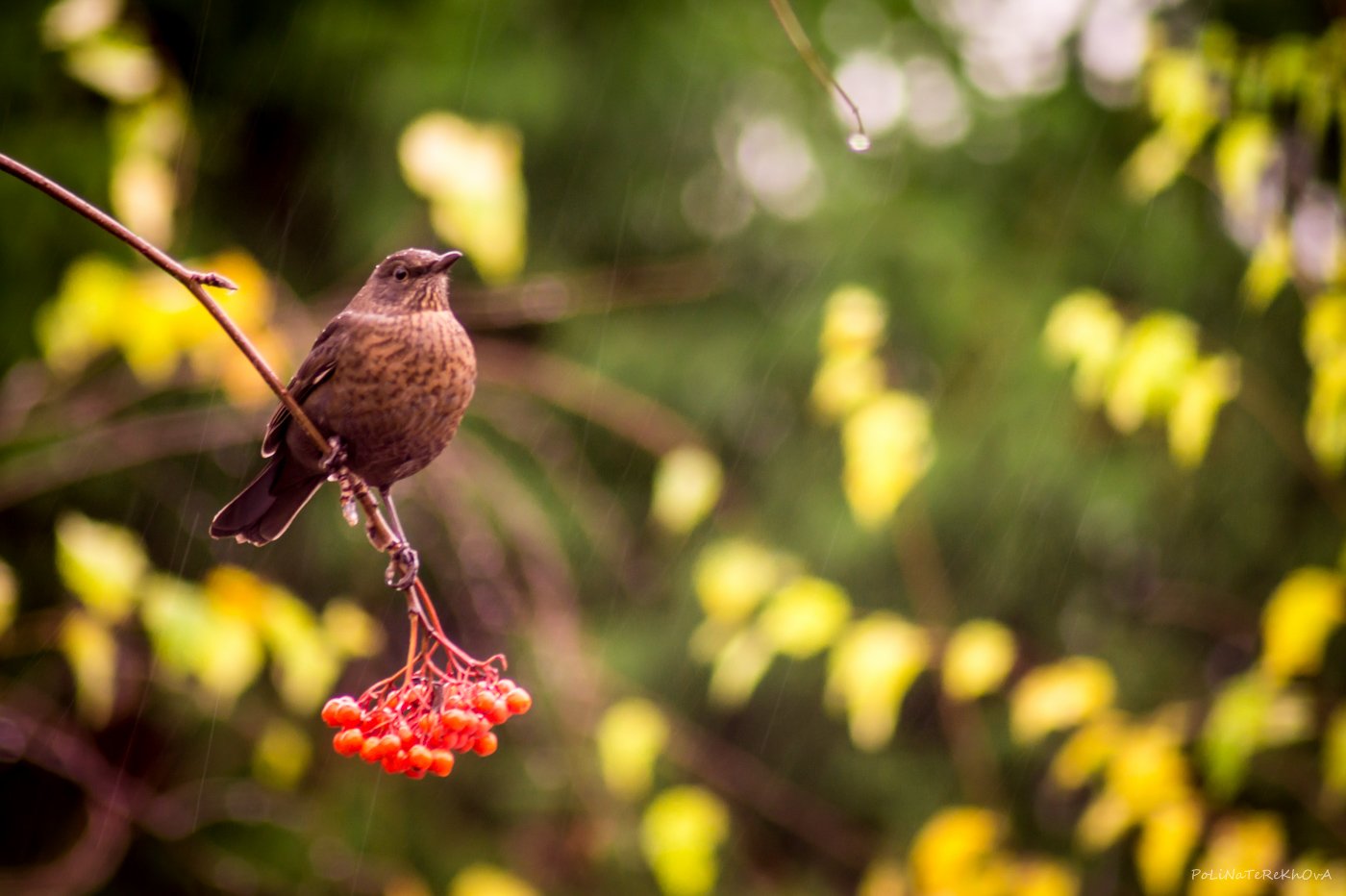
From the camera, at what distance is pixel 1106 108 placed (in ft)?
15.4

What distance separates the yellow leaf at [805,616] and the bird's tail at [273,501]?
135 centimetres

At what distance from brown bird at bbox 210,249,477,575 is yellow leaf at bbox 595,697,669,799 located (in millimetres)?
1336

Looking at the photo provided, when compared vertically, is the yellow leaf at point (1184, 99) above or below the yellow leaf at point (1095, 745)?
above

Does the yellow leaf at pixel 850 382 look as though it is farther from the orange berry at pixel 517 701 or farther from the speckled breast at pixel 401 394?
the orange berry at pixel 517 701

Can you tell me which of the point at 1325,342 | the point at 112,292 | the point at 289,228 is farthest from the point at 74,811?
the point at 1325,342

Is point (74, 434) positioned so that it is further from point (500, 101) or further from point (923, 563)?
point (923, 563)

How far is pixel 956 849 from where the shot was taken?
3111 millimetres

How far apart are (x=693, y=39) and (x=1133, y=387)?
2.51 meters

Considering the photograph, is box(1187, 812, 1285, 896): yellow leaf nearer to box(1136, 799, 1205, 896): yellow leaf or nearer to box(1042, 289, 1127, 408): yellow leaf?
box(1136, 799, 1205, 896): yellow leaf

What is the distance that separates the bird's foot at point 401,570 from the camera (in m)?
1.25

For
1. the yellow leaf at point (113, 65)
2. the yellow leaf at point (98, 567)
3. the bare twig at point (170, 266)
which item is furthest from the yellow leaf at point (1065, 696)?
the yellow leaf at point (113, 65)

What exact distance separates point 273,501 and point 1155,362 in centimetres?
179

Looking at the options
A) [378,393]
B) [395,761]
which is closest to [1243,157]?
[378,393]

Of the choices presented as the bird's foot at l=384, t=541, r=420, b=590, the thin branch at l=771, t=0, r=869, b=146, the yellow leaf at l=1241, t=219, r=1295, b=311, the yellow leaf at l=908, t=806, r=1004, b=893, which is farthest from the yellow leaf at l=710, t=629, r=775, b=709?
the thin branch at l=771, t=0, r=869, b=146
